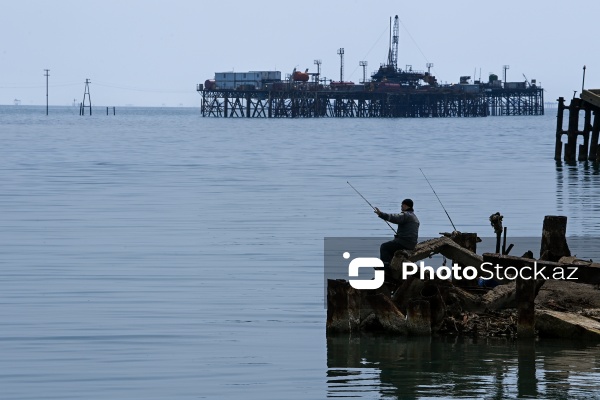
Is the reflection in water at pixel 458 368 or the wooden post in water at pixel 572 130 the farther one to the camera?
the wooden post in water at pixel 572 130

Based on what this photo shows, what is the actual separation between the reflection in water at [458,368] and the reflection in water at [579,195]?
1602cm

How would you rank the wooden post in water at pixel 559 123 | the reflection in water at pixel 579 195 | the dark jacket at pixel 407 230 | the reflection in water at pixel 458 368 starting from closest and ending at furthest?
1. the reflection in water at pixel 458 368
2. the dark jacket at pixel 407 230
3. the reflection in water at pixel 579 195
4. the wooden post in water at pixel 559 123

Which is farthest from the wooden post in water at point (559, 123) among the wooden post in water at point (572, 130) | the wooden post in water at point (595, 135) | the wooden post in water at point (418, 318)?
the wooden post in water at point (418, 318)

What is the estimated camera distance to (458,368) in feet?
62.0

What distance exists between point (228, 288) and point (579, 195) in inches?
991

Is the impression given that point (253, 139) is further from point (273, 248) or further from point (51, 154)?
point (273, 248)

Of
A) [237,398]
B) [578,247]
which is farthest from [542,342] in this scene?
[578,247]

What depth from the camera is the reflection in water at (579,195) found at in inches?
1465

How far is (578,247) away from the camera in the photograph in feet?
105

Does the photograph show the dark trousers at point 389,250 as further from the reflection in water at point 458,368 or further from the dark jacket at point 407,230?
the reflection in water at point 458,368

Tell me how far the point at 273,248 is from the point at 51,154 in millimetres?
56811

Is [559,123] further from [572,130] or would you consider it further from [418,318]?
[418,318]

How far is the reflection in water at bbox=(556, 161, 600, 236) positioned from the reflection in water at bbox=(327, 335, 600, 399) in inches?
631

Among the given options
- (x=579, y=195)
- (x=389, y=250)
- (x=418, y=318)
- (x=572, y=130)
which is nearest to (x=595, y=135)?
(x=572, y=130)
